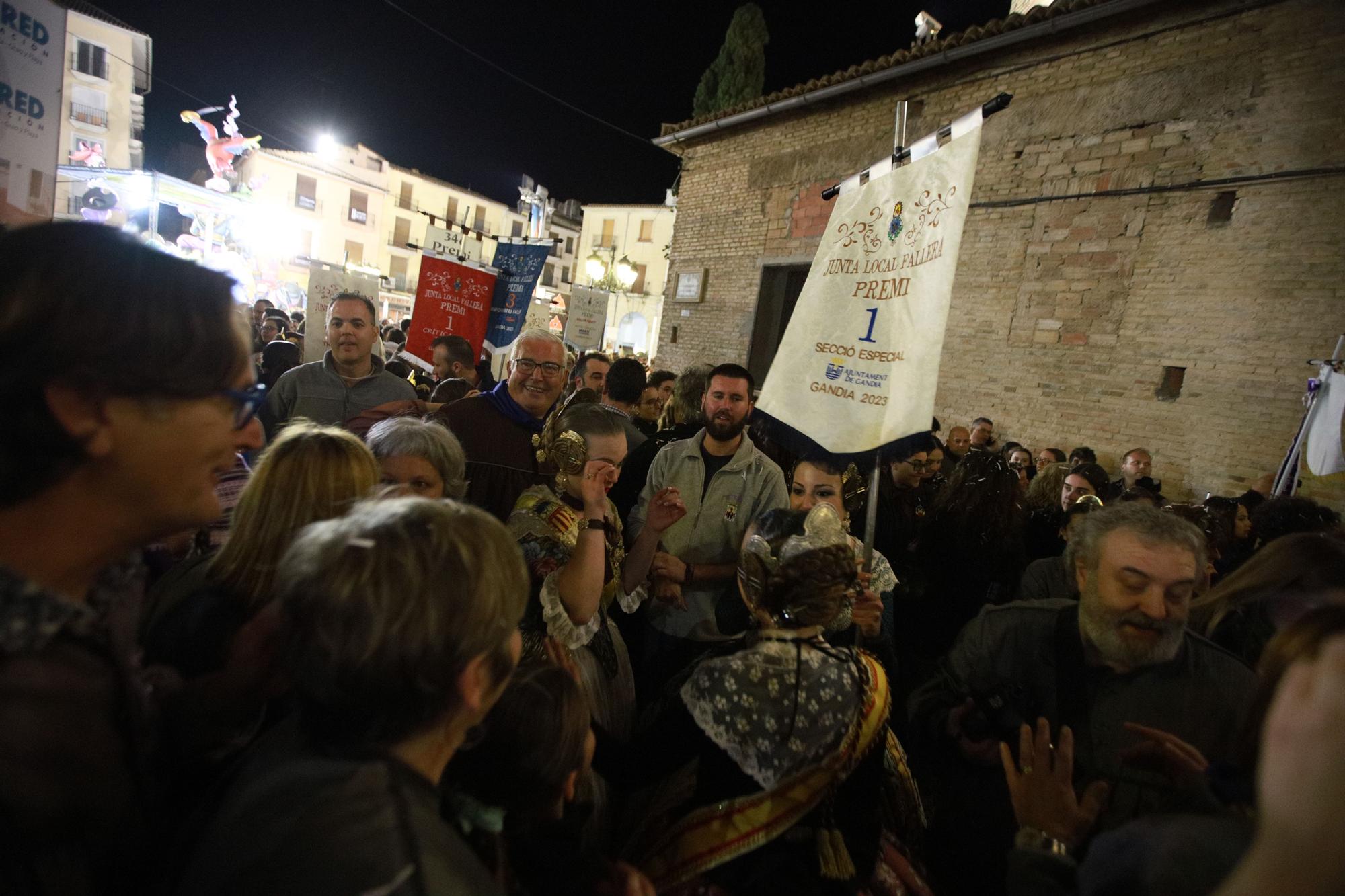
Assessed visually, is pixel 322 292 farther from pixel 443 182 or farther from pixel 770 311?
pixel 443 182

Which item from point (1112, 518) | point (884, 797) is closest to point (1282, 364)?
point (1112, 518)

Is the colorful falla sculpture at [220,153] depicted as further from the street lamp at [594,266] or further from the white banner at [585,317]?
the white banner at [585,317]

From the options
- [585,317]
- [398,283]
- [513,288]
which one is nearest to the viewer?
[513,288]

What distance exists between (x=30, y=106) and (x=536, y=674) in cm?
277

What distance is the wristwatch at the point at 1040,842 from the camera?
1418 mm

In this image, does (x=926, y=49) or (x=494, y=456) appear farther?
(x=926, y=49)

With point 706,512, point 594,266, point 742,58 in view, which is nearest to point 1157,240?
point 706,512

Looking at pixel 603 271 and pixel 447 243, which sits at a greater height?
pixel 603 271

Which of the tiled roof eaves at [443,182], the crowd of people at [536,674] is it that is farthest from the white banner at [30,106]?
the tiled roof eaves at [443,182]

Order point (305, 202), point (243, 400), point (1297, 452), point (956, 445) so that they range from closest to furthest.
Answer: point (243, 400), point (1297, 452), point (956, 445), point (305, 202)

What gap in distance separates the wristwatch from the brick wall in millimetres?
7201

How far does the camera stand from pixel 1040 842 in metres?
1.44

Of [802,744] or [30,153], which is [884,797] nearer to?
[802,744]

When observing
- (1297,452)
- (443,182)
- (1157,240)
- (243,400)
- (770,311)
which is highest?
(443,182)
